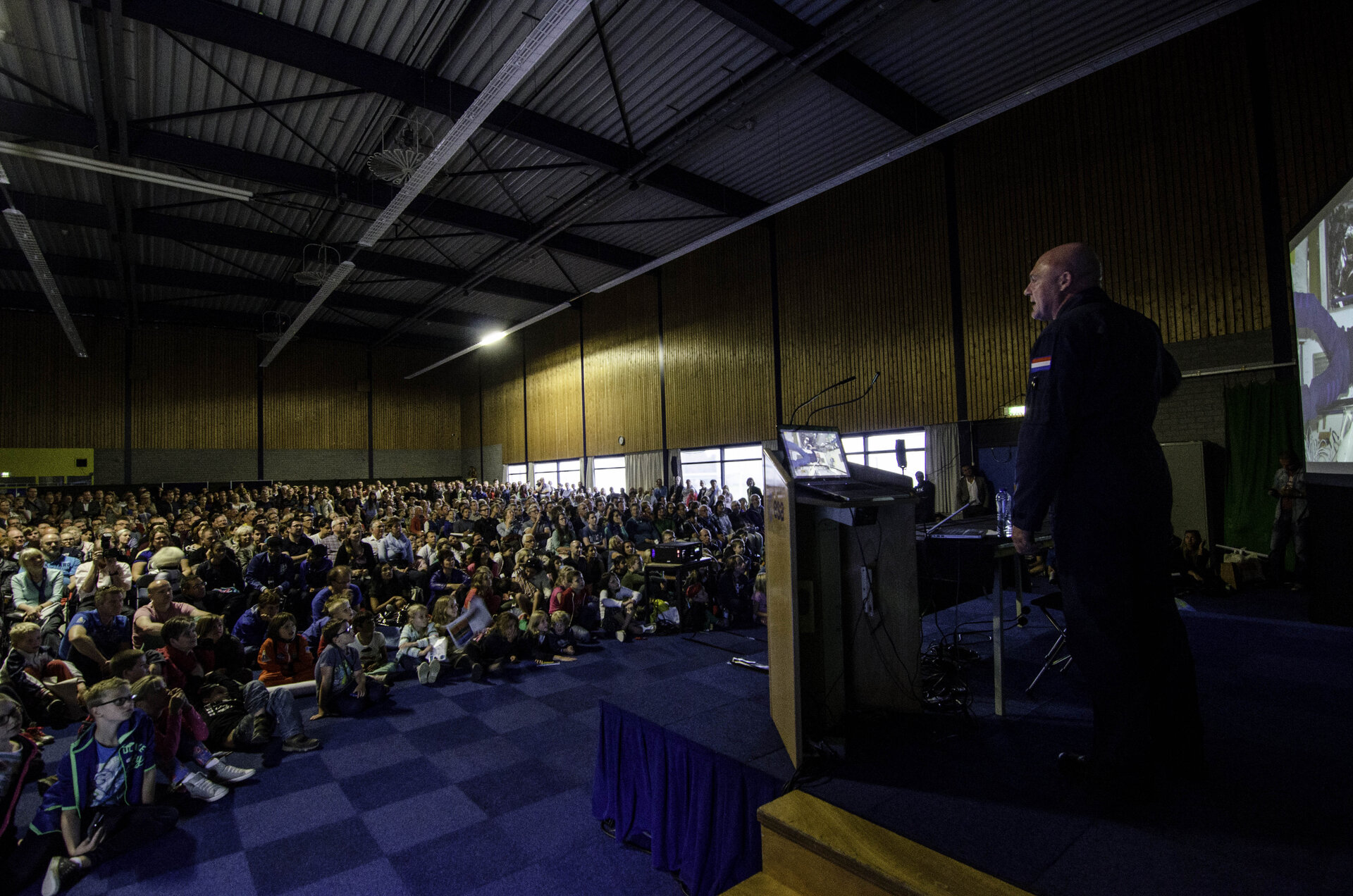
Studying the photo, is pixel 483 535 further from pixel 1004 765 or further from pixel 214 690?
pixel 1004 765

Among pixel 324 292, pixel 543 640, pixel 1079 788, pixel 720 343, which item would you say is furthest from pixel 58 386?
pixel 1079 788

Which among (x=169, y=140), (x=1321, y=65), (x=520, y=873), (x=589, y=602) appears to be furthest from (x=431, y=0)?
(x=1321, y=65)

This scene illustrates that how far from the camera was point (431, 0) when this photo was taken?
20.5 ft

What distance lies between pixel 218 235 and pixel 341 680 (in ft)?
33.9

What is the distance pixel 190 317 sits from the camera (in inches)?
688

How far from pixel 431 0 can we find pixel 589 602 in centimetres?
642

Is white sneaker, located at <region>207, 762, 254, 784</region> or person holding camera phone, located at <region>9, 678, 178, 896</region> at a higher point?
person holding camera phone, located at <region>9, 678, 178, 896</region>

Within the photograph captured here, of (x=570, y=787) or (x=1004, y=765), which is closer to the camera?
(x=1004, y=765)

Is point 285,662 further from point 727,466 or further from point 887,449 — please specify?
point 727,466

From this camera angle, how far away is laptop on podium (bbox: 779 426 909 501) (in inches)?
86.7

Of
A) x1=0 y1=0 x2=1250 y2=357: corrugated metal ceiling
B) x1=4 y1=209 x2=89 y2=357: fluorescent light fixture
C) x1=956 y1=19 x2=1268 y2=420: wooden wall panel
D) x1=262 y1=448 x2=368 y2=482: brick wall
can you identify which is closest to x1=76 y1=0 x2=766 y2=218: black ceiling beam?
x1=0 y1=0 x2=1250 y2=357: corrugated metal ceiling

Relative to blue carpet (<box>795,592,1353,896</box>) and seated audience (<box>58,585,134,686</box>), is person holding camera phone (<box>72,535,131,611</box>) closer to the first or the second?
seated audience (<box>58,585,134,686</box>)

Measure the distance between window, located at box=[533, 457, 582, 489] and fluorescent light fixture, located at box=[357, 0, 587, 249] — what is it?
10543 millimetres

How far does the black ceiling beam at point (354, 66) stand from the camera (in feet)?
18.9
